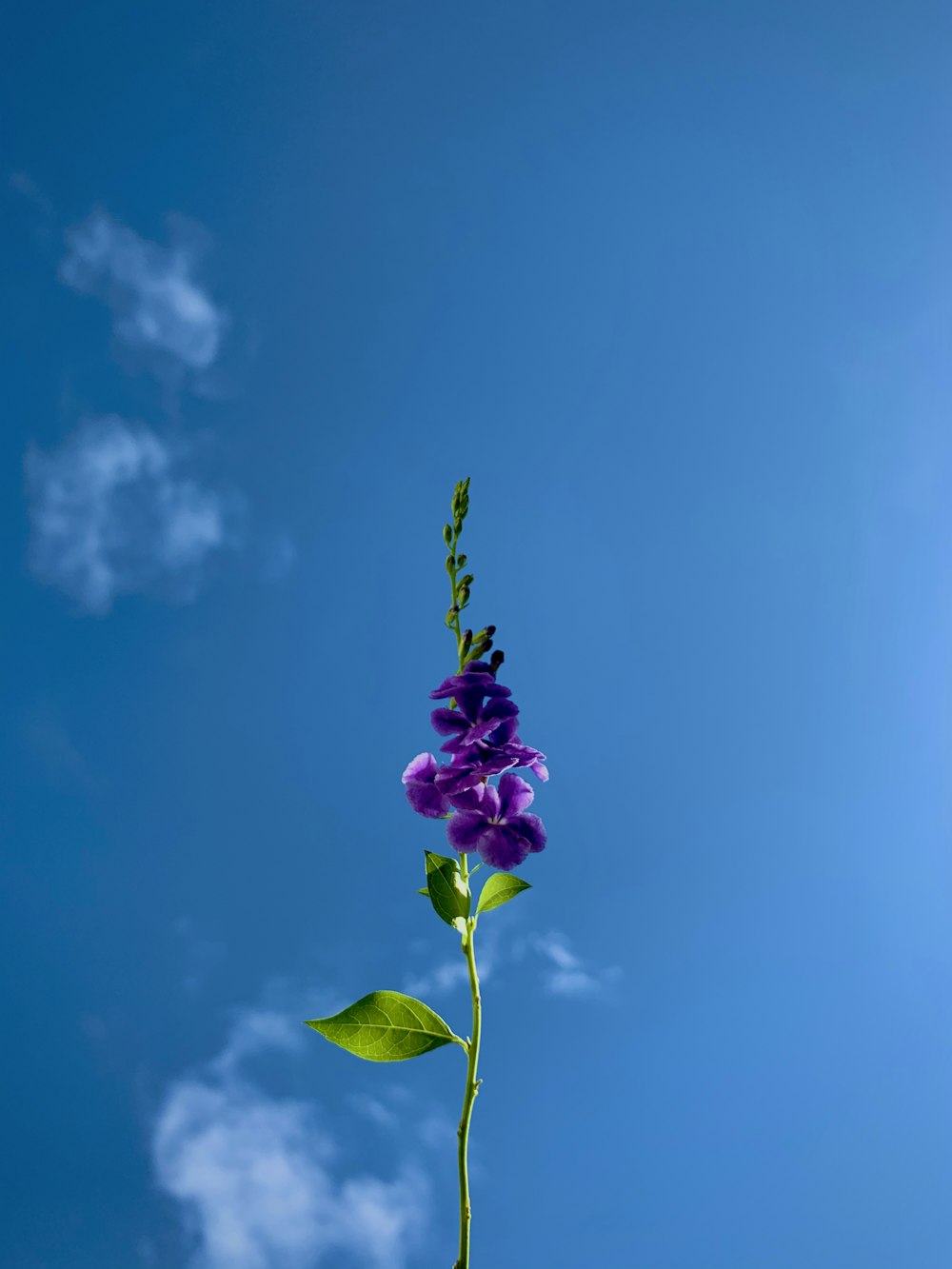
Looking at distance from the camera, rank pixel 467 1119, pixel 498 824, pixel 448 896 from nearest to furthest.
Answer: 1. pixel 467 1119
2. pixel 448 896
3. pixel 498 824

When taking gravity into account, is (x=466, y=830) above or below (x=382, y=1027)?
above

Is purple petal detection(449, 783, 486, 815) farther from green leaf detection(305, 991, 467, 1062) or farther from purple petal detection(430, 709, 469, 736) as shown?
green leaf detection(305, 991, 467, 1062)

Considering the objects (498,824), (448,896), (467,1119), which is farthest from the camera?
(498,824)

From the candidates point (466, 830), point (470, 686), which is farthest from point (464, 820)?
point (470, 686)

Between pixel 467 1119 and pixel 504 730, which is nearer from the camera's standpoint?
pixel 467 1119

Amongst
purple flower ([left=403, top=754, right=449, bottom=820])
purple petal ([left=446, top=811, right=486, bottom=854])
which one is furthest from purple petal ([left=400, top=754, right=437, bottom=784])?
purple petal ([left=446, top=811, right=486, bottom=854])

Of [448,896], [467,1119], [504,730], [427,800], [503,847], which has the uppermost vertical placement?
[504,730]

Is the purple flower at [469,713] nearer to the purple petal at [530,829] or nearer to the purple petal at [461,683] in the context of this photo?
the purple petal at [461,683]

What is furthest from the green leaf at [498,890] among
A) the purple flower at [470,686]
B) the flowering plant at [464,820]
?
the purple flower at [470,686]

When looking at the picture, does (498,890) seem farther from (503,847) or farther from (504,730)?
(504,730)
